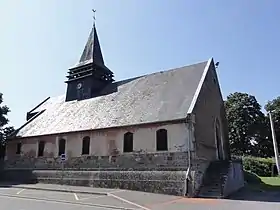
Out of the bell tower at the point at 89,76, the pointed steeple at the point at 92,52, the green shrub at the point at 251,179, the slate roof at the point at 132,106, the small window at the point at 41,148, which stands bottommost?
the green shrub at the point at 251,179

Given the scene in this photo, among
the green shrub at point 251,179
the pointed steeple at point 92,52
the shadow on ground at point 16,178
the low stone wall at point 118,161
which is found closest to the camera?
the low stone wall at point 118,161

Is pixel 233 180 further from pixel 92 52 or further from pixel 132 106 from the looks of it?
pixel 92 52

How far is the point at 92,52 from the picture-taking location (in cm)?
3012

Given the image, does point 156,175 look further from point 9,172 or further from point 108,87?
point 9,172

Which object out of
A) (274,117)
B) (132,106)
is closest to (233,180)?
(132,106)

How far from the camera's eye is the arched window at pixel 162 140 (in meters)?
17.5

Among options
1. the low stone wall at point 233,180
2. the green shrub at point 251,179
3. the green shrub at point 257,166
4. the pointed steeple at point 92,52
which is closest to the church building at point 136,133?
the low stone wall at point 233,180

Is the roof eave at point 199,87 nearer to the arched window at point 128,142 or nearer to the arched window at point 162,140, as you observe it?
the arched window at point 162,140

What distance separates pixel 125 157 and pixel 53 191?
192 inches

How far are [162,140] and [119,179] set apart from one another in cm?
383

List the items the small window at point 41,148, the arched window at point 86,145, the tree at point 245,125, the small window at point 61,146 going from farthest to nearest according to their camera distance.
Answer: the tree at point 245,125 → the small window at point 41,148 → the small window at point 61,146 → the arched window at point 86,145

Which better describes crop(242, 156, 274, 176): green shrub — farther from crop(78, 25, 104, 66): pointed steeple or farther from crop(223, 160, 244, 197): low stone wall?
crop(78, 25, 104, 66): pointed steeple

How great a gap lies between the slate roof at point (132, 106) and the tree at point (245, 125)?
26699 millimetres

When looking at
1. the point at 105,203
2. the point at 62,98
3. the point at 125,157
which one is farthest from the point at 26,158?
the point at 105,203
